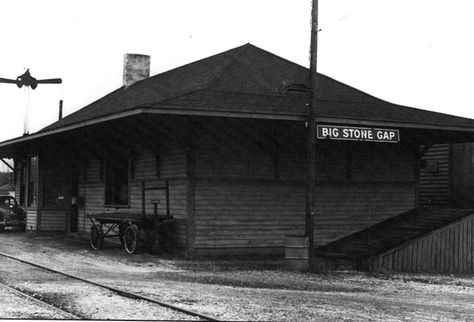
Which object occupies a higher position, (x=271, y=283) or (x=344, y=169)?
(x=344, y=169)

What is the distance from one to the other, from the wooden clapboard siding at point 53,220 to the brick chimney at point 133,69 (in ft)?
19.9

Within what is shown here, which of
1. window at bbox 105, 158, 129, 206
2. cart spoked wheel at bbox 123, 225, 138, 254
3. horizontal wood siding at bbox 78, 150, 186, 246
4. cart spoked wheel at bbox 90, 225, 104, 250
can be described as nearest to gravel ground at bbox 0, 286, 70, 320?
cart spoked wheel at bbox 123, 225, 138, 254

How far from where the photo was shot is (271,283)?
12.2 m

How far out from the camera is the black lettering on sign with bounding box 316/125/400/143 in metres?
15.0

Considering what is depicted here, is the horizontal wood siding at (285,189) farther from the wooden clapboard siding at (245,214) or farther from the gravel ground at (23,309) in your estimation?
the gravel ground at (23,309)

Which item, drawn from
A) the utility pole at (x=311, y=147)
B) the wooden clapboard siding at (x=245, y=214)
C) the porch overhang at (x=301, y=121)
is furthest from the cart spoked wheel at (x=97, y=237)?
the utility pole at (x=311, y=147)

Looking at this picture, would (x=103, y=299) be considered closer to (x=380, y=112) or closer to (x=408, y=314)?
(x=408, y=314)

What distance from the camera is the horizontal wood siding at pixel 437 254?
15598 mm

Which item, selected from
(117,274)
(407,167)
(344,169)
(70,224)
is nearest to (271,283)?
(117,274)

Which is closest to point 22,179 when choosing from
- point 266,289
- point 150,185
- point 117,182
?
point 117,182

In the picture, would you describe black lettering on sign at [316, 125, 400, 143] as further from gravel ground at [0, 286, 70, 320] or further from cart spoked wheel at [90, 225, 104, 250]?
gravel ground at [0, 286, 70, 320]

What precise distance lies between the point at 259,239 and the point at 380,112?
4.70 meters

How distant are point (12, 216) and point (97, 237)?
10625mm

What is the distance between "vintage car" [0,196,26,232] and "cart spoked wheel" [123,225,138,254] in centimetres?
1195
